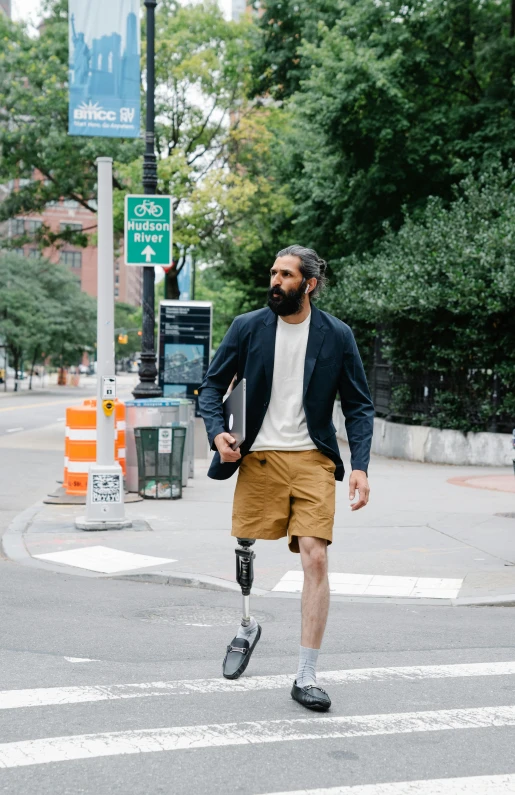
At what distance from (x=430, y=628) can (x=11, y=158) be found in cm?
2594

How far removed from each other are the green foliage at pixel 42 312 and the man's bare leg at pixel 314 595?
2286 inches

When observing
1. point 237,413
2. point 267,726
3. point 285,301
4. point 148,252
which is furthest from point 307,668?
point 148,252

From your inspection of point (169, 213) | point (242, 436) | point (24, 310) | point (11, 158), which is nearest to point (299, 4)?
point (11, 158)

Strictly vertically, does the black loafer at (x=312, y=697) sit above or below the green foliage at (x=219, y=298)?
below

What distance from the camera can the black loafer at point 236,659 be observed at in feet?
16.8

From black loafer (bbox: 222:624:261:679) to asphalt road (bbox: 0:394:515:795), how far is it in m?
0.06

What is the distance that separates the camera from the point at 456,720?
4.54 metres

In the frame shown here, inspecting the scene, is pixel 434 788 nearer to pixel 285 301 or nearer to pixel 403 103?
pixel 285 301

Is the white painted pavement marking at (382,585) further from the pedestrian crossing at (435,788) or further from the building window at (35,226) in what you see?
the building window at (35,226)

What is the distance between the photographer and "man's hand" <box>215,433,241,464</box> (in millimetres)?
4820

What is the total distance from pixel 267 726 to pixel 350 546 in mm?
5206

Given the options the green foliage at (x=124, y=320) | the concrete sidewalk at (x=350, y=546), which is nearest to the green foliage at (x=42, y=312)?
the green foliage at (x=124, y=320)

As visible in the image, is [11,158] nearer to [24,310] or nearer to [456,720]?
[456,720]

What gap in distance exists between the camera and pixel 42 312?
64375 mm
